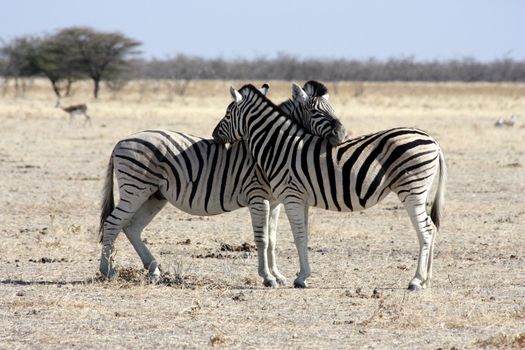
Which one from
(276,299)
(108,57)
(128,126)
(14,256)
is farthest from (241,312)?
(108,57)

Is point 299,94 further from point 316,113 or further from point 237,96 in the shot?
point 237,96

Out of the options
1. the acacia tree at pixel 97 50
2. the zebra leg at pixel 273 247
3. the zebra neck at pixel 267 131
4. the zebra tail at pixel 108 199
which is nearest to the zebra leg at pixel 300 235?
the zebra leg at pixel 273 247

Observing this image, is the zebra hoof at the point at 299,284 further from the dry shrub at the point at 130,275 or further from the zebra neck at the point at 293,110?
the zebra neck at the point at 293,110

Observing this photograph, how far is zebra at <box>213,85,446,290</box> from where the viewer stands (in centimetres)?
852

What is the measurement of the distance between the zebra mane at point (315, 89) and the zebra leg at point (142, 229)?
162cm

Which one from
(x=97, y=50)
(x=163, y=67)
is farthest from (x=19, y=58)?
(x=163, y=67)

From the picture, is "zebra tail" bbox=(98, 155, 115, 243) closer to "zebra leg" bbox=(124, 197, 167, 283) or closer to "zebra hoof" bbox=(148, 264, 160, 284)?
"zebra leg" bbox=(124, 197, 167, 283)

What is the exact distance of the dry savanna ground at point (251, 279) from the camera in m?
6.88

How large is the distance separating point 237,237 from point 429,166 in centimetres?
365

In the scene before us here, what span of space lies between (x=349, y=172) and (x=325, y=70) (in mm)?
94391

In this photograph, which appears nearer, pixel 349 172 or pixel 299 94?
pixel 349 172

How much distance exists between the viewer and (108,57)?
194 ft

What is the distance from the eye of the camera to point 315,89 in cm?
909

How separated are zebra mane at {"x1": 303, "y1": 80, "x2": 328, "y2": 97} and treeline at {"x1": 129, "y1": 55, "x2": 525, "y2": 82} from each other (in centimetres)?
8581
